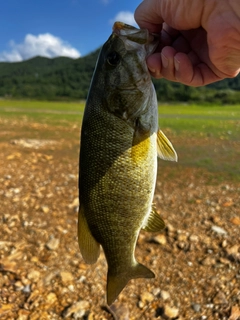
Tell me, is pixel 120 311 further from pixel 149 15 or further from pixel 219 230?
pixel 149 15

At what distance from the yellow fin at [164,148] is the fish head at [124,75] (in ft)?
1.05

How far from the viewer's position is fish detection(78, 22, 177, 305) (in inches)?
91.6

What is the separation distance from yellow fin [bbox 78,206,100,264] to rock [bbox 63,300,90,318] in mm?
1718

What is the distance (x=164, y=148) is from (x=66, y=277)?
8.51ft

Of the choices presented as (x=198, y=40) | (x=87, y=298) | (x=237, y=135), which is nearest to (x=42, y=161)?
(x=87, y=298)

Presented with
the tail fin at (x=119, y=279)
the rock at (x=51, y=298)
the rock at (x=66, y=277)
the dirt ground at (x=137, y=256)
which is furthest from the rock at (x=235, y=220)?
the tail fin at (x=119, y=279)

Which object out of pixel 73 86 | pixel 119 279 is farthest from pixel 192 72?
pixel 73 86

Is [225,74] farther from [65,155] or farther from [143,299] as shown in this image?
[65,155]

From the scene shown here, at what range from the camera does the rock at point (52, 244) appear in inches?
199

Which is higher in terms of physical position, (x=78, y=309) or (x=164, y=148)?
(x=164, y=148)

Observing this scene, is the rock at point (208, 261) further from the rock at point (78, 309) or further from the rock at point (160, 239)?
the rock at point (78, 309)

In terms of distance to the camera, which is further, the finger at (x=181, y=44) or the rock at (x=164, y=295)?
the rock at (x=164, y=295)

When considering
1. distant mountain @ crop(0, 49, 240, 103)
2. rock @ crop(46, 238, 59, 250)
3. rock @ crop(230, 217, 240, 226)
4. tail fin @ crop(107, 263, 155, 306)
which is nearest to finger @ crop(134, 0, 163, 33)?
tail fin @ crop(107, 263, 155, 306)

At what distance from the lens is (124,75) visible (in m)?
2.38
